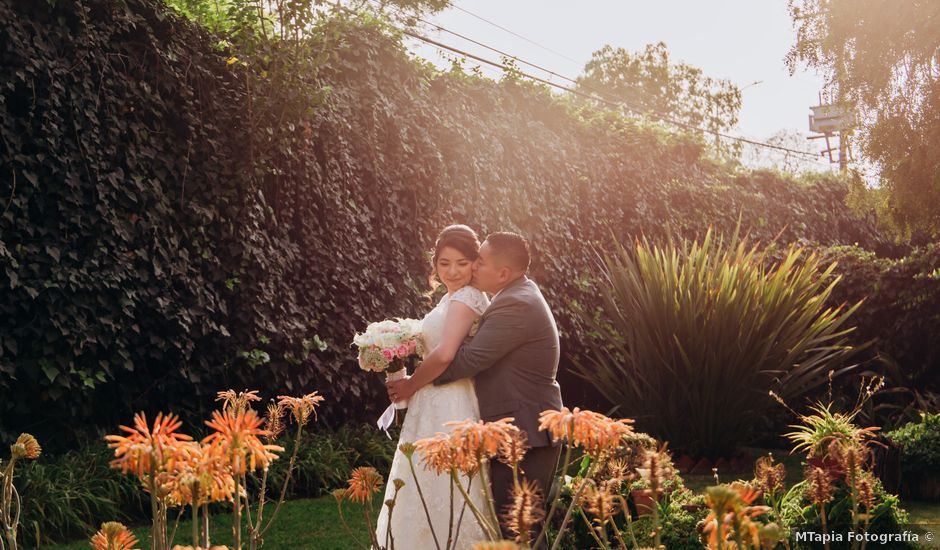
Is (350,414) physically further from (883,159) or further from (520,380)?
(883,159)

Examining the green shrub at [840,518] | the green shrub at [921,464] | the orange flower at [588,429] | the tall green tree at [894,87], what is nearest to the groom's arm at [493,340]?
the green shrub at [840,518]

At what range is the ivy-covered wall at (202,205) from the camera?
15.8ft

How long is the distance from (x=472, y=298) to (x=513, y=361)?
0.30 metres

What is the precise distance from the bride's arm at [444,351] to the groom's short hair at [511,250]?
247 mm

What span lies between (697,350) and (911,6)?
4470 mm

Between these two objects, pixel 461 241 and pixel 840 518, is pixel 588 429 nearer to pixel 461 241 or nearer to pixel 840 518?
pixel 461 241

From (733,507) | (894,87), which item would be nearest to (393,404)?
(733,507)

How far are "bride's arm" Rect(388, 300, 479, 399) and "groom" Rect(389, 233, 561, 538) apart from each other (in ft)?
0.05

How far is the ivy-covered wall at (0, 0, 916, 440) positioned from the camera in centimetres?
481

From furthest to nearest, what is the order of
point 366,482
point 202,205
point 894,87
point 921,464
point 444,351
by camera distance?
point 894,87 → point 921,464 → point 202,205 → point 444,351 → point 366,482

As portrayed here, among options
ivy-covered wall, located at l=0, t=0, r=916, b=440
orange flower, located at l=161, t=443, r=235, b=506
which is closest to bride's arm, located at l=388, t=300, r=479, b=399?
orange flower, located at l=161, t=443, r=235, b=506

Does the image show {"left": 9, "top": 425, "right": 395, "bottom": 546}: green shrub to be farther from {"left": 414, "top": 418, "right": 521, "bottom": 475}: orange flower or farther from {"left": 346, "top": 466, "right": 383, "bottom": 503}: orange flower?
{"left": 414, "top": 418, "right": 521, "bottom": 475}: orange flower

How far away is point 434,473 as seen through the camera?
3484 millimetres

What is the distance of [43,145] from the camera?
190 inches
